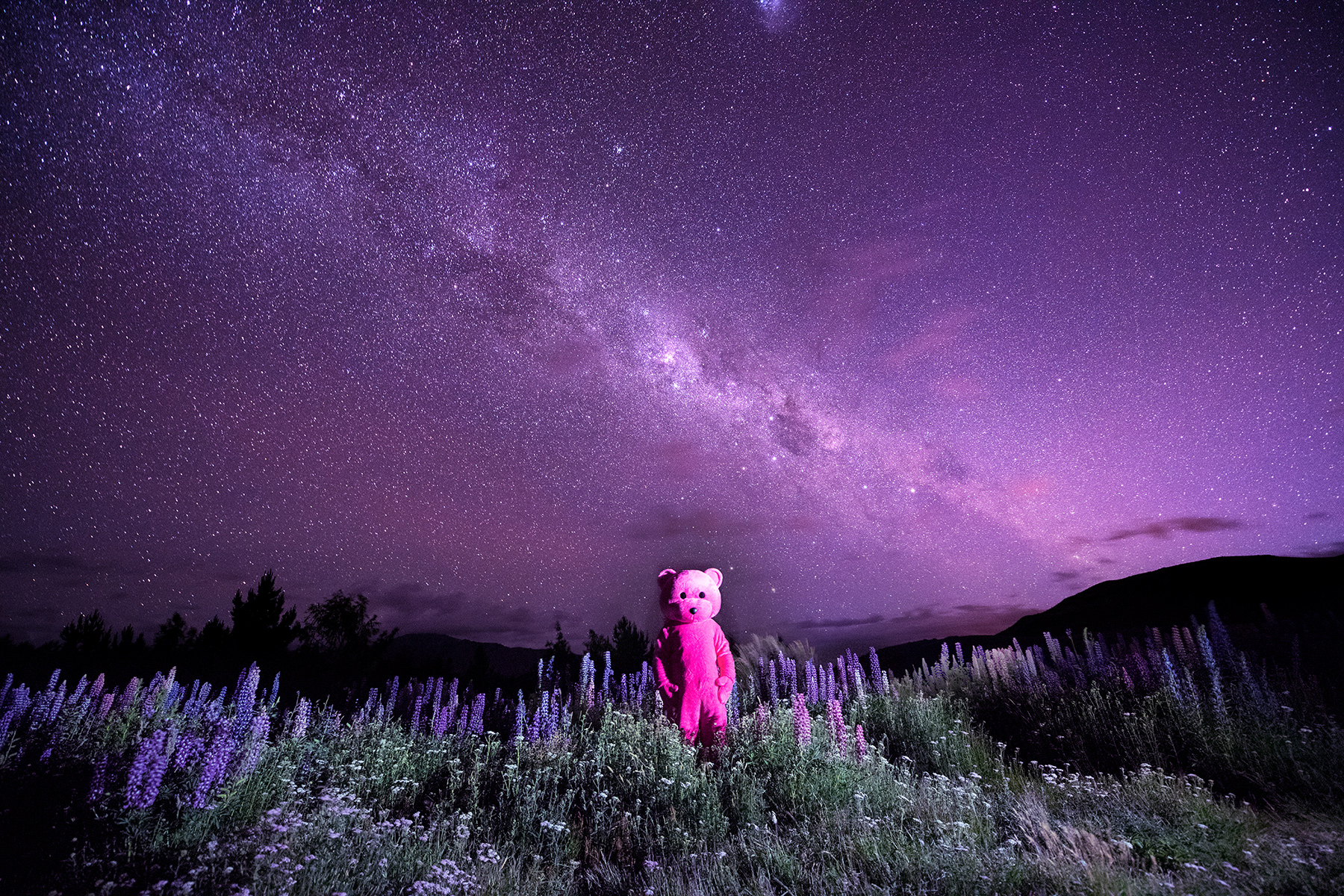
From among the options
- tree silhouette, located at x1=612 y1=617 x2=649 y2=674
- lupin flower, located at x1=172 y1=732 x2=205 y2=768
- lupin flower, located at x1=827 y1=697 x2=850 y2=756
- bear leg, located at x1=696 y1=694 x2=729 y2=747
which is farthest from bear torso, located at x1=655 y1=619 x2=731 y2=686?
tree silhouette, located at x1=612 y1=617 x2=649 y2=674

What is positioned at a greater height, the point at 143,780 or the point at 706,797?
the point at 143,780

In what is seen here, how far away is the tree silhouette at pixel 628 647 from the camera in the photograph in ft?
63.6

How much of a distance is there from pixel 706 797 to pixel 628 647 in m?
16.0

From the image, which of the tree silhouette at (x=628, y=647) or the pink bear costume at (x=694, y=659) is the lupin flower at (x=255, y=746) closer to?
the pink bear costume at (x=694, y=659)

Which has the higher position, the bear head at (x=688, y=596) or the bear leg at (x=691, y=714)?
the bear head at (x=688, y=596)

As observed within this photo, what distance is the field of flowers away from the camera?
349cm

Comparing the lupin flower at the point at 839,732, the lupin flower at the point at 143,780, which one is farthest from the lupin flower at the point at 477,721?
the lupin flower at the point at 839,732

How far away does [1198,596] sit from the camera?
94.1 feet

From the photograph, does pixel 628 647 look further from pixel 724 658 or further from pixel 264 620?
pixel 264 620

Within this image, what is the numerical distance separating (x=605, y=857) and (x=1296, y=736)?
7338 mm

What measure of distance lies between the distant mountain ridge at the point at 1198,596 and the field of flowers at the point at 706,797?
53.0 ft

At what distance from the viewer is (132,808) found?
3967 mm

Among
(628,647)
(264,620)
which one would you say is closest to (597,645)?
(628,647)

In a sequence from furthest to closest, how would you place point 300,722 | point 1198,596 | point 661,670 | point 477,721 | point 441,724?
1. point 1198,596
2. point 477,721
3. point 441,724
4. point 661,670
5. point 300,722
